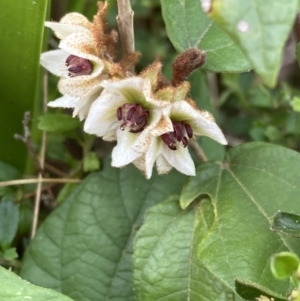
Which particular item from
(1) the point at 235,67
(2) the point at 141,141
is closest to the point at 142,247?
(2) the point at 141,141

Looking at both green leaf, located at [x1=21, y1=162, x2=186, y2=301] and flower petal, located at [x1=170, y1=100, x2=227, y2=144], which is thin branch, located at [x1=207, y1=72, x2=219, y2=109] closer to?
green leaf, located at [x1=21, y1=162, x2=186, y2=301]

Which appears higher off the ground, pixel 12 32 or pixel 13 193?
pixel 12 32

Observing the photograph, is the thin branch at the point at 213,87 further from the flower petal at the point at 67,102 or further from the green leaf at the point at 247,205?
the flower petal at the point at 67,102

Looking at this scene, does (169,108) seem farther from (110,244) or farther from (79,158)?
(79,158)

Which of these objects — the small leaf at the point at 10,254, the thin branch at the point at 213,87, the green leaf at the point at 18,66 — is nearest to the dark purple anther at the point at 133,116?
the green leaf at the point at 18,66

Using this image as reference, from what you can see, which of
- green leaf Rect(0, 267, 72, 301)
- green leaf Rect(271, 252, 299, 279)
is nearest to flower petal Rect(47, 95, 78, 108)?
green leaf Rect(0, 267, 72, 301)

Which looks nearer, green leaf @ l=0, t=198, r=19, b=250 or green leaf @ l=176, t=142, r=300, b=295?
green leaf @ l=176, t=142, r=300, b=295
